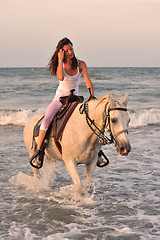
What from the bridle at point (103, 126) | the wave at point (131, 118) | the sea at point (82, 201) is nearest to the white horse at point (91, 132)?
→ the bridle at point (103, 126)

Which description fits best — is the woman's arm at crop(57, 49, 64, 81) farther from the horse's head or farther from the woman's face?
the horse's head

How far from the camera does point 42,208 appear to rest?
5805 millimetres

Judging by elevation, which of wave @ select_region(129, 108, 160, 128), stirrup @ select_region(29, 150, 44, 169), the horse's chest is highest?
the horse's chest

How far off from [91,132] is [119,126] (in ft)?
2.48

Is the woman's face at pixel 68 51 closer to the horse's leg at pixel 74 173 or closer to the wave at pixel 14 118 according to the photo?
the horse's leg at pixel 74 173

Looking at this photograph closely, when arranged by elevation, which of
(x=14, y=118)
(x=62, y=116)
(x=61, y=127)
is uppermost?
(x=62, y=116)

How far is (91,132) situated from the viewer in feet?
16.6

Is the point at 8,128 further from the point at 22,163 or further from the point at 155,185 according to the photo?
the point at 155,185

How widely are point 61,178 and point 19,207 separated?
1871 mm

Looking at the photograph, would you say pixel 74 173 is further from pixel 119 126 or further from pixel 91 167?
pixel 119 126

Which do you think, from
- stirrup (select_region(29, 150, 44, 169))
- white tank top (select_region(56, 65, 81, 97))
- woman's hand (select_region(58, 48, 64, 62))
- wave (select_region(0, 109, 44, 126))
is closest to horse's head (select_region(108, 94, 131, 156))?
white tank top (select_region(56, 65, 81, 97))

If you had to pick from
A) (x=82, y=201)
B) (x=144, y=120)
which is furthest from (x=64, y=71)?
(x=144, y=120)

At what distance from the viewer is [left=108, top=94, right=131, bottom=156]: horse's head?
14.3 ft

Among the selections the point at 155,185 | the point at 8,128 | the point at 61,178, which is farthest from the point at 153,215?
the point at 8,128
